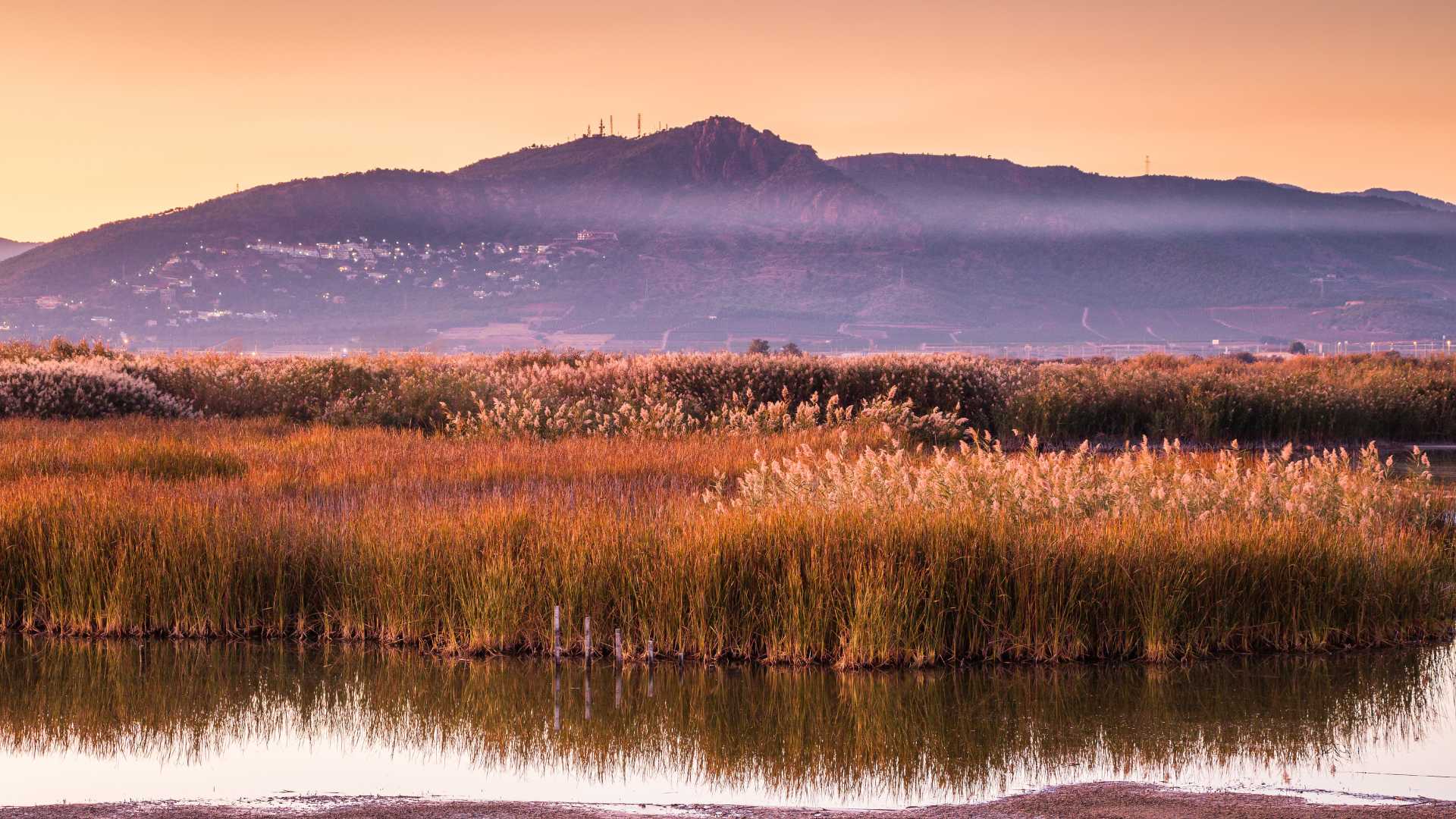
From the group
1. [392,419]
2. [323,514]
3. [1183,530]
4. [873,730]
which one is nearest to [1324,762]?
[873,730]

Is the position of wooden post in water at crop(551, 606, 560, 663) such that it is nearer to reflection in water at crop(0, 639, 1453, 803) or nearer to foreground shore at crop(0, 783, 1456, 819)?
reflection in water at crop(0, 639, 1453, 803)

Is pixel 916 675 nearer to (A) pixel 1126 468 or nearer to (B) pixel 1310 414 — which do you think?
(A) pixel 1126 468

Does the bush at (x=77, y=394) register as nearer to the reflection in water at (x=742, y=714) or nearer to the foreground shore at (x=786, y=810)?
the reflection in water at (x=742, y=714)

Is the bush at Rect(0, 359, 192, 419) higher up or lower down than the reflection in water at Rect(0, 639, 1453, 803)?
higher up

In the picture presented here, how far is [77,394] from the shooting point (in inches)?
1107

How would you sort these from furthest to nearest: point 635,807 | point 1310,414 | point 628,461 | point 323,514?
point 1310,414 < point 628,461 < point 323,514 < point 635,807

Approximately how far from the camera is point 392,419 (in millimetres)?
29594

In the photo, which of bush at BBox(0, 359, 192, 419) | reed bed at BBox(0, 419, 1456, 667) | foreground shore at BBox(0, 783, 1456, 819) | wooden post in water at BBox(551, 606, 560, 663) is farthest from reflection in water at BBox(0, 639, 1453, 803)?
bush at BBox(0, 359, 192, 419)

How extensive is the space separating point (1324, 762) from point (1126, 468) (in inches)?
256

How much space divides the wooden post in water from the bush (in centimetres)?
1877

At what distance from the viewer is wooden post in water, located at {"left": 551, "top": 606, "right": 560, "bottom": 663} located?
11031mm

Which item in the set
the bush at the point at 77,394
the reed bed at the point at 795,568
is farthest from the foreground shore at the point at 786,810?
the bush at the point at 77,394

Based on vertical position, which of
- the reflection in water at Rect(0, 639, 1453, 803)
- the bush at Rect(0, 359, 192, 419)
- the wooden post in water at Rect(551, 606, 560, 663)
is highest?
the bush at Rect(0, 359, 192, 419)

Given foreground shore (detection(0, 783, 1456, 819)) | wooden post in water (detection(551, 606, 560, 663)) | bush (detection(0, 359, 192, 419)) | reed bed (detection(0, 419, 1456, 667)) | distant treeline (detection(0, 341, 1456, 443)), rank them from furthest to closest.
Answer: distant treeline (detection(0, 341, 1456, 443)) → bush (detection(0, 359, 192, 419)) → reed bed (detection(0, 419, 1456, 667)) → wooden post in water (detection(551, 606, 560, 663)) → foreground shore (detection(0, 783, 1456, 819))
